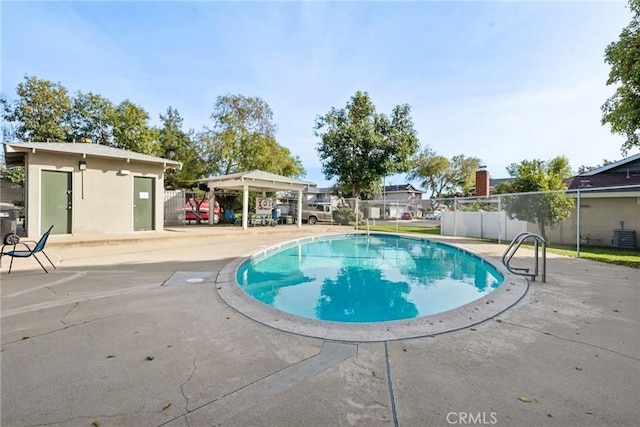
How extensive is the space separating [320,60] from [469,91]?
690cm

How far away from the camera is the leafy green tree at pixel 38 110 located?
19062 millimetres

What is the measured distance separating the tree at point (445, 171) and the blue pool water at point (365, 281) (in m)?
32.7

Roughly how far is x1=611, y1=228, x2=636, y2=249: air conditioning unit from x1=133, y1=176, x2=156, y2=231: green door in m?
19.7

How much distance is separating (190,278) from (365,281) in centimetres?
391

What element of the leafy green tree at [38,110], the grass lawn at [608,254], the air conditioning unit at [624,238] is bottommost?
the grass lawn at [608,254]

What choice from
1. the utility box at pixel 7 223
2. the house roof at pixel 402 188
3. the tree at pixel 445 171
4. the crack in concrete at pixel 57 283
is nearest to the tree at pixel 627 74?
the crack in concrete at pixel 57 283

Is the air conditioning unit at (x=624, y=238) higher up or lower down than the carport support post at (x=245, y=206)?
lower down

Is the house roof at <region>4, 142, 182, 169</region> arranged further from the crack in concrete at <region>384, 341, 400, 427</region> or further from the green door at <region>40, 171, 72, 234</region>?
the crack in concrete at <region>384, 341, 400, 427</region>

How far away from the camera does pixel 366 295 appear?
6.01 m

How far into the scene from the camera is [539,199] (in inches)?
439

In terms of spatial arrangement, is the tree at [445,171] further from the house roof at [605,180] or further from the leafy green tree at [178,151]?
the leafy green tree at [178,151]

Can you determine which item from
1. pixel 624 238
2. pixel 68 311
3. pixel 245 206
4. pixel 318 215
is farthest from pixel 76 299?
pixel 318 215

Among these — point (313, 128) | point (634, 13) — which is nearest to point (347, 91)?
point (313, 128)

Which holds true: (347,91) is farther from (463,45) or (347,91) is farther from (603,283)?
(603,283)
